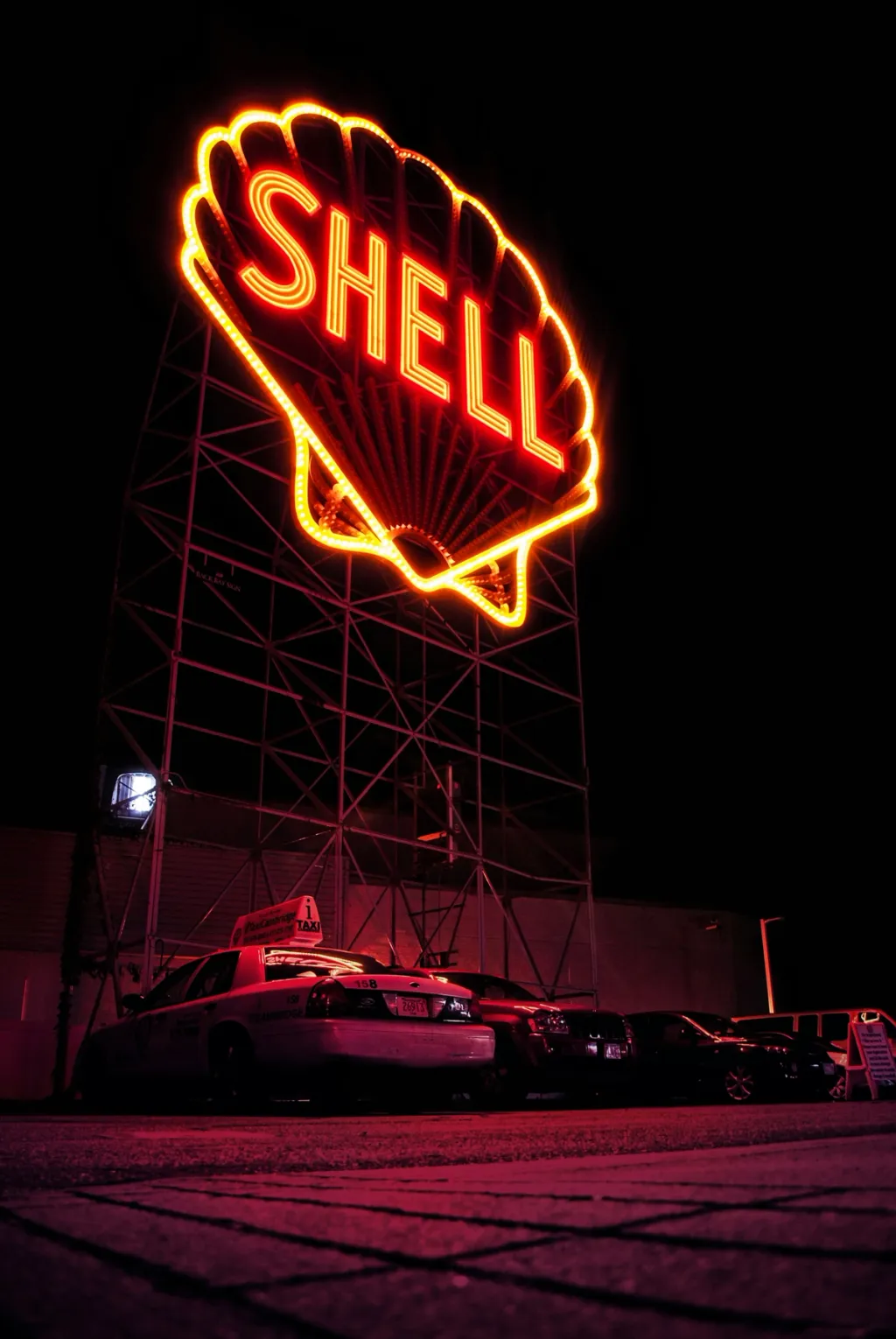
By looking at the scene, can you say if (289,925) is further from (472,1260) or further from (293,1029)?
(472,1260)

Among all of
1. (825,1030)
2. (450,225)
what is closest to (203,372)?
(450,225)

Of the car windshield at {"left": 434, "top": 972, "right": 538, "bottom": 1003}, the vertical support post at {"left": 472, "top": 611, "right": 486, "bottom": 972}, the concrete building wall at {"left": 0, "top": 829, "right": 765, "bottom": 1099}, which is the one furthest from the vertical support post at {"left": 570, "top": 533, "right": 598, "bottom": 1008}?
the car windshield at {"left": 434, "top": 972, "right": 538, "bottom": 1003}

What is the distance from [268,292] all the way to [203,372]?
162cm

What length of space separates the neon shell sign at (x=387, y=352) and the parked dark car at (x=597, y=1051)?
8.27 meters

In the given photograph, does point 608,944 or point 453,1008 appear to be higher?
point 608,944

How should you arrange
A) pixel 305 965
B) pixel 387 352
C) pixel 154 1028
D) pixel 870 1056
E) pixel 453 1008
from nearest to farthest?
pixel 453 1008 < pixel 305 965 < pixel 154 1028 < pixel 870 1056 < pixel 387 352

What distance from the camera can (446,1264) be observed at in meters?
1.26

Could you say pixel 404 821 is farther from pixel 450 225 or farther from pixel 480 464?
pixel 450 225

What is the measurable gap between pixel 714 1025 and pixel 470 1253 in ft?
46.3

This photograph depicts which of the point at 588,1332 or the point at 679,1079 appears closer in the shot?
the point at 588,1332

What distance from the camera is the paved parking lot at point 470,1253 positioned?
1.00 metres

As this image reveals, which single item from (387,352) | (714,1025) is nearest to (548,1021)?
(714,1025)

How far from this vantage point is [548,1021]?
33.3 ft

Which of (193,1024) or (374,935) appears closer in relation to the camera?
(193,1024)
